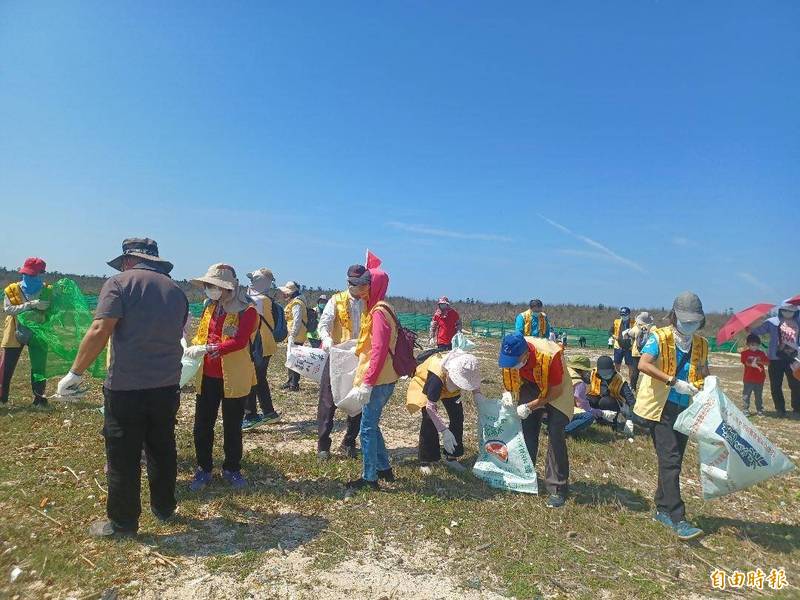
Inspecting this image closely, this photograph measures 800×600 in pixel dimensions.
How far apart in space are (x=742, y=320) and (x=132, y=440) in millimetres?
8444

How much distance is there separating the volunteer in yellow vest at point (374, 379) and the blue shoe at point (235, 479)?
0.97m

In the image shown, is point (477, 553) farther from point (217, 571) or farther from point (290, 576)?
point (217, 571)

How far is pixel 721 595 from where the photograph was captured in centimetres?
323

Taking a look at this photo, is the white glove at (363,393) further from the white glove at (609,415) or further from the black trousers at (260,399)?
the white glove at (609,415)

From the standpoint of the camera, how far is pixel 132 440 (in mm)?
3402

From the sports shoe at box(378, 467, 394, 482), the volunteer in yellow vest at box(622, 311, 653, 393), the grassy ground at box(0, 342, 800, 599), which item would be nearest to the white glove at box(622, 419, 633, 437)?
the grassy ground at box(0, 342, 800, 599)

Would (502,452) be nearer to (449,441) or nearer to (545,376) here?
(449,441)

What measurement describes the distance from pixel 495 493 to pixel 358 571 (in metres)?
1.79

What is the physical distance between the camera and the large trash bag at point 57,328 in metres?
6.11

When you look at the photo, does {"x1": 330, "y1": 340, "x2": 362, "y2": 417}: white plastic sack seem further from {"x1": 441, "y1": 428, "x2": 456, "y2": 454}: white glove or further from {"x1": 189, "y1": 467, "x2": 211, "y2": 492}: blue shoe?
{"x1": 189, "y1": 467, "x2": 211, "y2": 492}: blue shoe

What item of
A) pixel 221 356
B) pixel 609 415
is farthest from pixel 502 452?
pixel 609 415

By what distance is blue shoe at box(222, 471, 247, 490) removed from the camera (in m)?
4.44

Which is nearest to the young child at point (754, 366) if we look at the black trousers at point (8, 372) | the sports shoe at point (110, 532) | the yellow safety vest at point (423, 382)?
the yellow safety vest at point (423, 382)

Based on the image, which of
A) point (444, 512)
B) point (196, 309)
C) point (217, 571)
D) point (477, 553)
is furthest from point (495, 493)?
point (196, 309)
